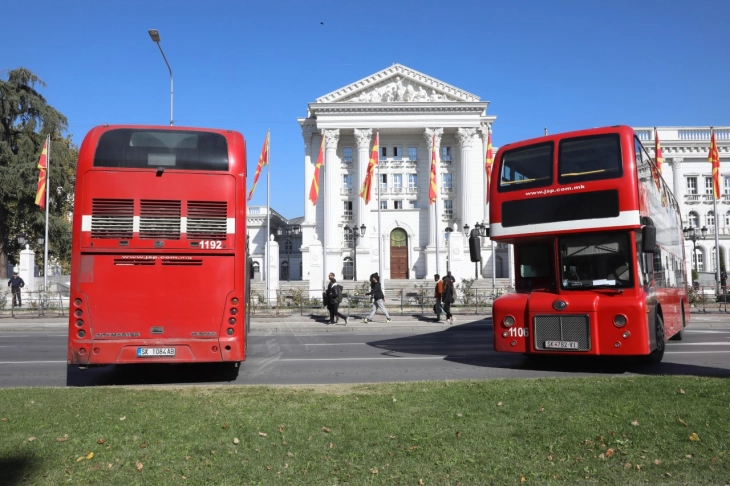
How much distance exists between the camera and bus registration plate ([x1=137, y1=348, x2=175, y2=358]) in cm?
915

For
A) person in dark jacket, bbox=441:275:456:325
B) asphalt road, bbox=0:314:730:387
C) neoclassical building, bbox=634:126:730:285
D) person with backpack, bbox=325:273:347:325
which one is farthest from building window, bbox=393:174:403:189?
asphalt road, bbox=0:314:730:387

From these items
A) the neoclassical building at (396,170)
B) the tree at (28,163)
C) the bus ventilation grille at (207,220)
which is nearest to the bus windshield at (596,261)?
the bus ventilation grille at (207,220)

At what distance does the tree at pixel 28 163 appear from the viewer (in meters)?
41.6

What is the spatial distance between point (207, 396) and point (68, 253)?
4082 cm

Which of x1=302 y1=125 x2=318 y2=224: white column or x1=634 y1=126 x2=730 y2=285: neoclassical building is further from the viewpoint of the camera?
x1=634 y1=126 x2=730 y2=285: neoclassical building

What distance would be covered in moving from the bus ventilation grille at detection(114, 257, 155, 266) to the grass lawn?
1956 mm

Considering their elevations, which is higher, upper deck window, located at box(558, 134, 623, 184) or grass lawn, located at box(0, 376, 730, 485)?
upper deck window, located at box(558, 134, 623, 184)

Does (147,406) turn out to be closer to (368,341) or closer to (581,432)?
(581,432)

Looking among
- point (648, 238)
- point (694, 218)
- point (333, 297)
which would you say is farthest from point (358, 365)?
point (694, 218)

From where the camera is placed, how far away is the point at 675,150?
65.1 m

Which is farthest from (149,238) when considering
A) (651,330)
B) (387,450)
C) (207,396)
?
(651,330)

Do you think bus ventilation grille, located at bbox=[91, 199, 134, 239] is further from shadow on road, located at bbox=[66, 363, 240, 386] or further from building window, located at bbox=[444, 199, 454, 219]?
building window, located at bbox=[444, 199, 454, 219]

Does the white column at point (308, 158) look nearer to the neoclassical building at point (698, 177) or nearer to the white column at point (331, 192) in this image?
the white column at point (331, 192)

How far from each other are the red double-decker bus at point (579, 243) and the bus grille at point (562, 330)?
0.02 m
